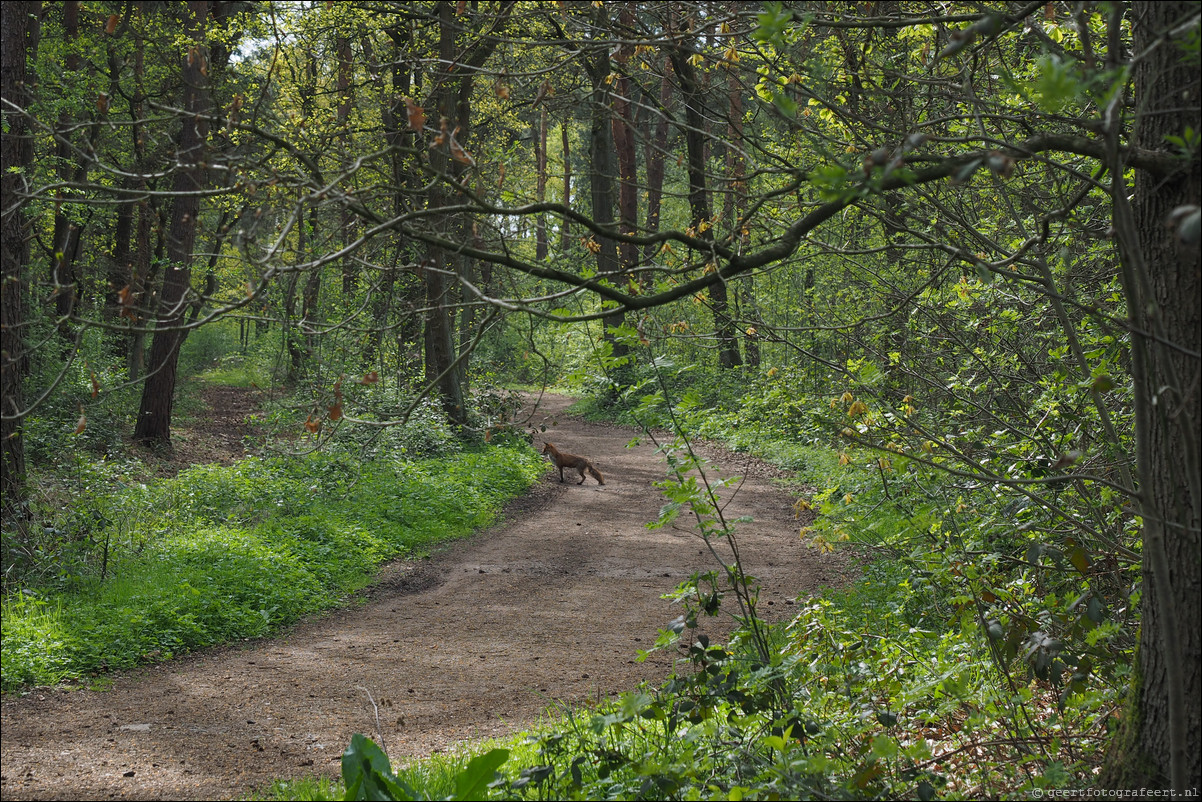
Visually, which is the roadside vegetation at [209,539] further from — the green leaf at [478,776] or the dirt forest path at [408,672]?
the green leaf at [478,776]

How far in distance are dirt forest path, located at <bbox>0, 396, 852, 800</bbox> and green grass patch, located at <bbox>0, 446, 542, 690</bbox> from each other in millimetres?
284

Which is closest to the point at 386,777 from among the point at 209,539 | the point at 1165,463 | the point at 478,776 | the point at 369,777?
the point at 369,777

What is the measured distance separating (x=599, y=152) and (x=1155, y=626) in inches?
790

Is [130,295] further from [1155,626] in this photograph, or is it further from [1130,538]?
[1130,538]

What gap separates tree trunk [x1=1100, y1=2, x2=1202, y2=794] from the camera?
2775 mm

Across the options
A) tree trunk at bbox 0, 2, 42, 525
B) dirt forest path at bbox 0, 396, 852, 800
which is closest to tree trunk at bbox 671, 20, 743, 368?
dirt forest path at bbox 0, 396, 852, 800

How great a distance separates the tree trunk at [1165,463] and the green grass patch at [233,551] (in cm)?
612

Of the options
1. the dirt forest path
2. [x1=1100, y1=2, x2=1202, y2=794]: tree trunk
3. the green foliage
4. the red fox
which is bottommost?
the dirt forest path

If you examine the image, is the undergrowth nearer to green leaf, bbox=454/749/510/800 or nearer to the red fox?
green leaf, bbox=454/749/510/800

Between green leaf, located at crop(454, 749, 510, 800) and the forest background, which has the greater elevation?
the forest background

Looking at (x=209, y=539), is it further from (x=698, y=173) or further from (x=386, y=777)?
(x=698, y=173)

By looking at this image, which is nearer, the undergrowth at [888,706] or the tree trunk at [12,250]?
the undergrowth at [888,706]

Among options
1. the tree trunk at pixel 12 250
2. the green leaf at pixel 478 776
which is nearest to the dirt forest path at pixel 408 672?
the green leaf at pixel 478 776

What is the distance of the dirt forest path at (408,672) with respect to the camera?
4473 mm
